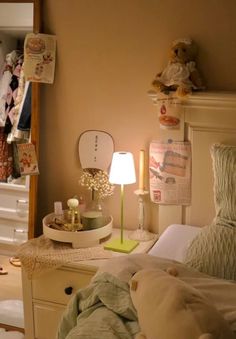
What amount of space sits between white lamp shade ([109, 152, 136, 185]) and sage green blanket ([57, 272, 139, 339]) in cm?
67

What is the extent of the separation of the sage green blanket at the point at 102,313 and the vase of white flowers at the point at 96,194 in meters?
0.68

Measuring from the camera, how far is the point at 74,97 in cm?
242

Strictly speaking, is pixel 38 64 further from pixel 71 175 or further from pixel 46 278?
pixel 46 278

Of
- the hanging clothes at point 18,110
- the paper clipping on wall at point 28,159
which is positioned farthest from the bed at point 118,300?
the hanging clothes at point 18,110

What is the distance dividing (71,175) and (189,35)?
0.96m

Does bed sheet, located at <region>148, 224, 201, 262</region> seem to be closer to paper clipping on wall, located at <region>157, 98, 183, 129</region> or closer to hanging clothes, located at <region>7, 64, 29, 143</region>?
A: paper clipping on wall, located at <region>157, 98, 183, 129</region>

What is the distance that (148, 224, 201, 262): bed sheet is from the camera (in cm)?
194

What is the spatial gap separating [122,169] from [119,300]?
833mm

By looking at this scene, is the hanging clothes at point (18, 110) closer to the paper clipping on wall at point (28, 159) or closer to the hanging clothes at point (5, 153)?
the hanging clothes at point (5, 153)

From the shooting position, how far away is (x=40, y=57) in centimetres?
239

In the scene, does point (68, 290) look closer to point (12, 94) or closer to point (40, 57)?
point (40, 57)

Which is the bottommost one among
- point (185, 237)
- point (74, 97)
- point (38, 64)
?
point (185, 237)

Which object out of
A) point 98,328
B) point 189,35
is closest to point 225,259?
point 98,328

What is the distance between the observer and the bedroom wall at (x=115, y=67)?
2.12 meters
